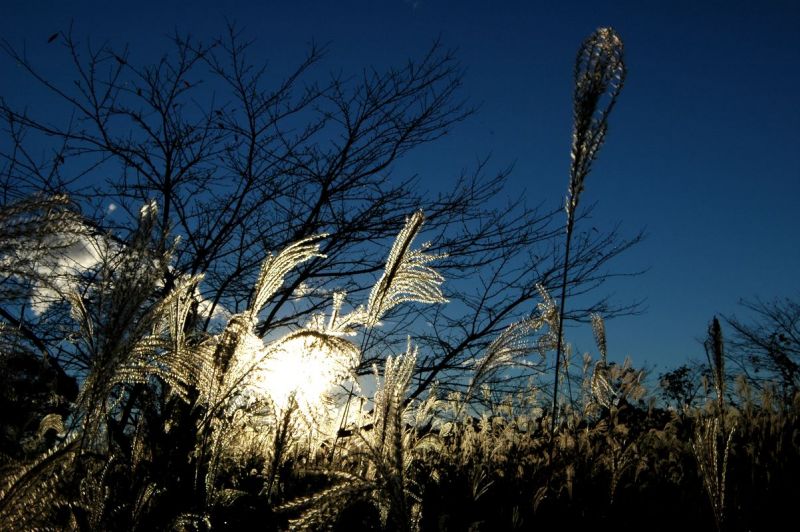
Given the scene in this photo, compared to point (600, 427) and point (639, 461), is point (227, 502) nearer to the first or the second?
point (639, 461)

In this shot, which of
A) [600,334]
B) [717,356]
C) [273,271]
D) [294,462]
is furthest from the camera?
[600,334]

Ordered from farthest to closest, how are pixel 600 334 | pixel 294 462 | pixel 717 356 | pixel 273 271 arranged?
1. pixel 600 334
2. pixel 294 462
3. pixel 273 271
4. pixel 717 356

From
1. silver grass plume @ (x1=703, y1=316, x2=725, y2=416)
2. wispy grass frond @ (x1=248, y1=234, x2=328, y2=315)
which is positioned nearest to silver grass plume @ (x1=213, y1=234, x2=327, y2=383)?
wispy grass frond @ (x1=248, y1=234, x2=328, y2=315)

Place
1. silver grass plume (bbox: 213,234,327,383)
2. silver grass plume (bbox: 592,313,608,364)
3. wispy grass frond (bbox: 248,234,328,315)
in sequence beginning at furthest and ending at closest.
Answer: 1. silver grass plume (bbox: 592,313,608,364)
2. wispy grass frond (bbox: 248,234,328,315)
3. silver grass plume (bbox: 213,234,327,383)

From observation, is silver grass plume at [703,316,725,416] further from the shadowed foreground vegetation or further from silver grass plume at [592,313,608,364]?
silver grass plume at [592,313,608,364]

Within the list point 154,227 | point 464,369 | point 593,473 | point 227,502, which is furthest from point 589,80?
point 464,369

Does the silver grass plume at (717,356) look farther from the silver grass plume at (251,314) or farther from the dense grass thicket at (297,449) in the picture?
the silver grass plume at (251,314)

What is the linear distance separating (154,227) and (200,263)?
5712mm

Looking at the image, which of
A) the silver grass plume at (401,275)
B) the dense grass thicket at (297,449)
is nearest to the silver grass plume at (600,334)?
the dense grass thicket at (297,449)

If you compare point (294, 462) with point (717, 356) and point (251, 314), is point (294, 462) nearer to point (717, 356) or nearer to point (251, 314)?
point (251, 314)

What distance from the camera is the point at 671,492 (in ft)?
8.92

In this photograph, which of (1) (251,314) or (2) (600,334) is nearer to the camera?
(1) (251,314)

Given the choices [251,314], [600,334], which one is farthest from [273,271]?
[600,334]

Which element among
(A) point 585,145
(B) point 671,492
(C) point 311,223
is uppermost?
(C) point 311,223
